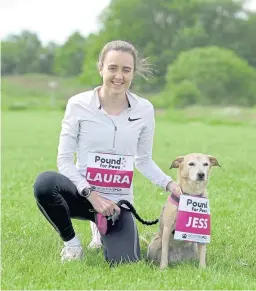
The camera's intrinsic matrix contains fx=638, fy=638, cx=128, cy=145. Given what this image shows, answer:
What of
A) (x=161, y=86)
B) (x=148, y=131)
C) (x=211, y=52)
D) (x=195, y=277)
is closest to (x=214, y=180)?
(x=148, y=131)

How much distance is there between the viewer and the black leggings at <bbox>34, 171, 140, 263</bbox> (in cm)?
558

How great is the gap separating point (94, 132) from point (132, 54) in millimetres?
789

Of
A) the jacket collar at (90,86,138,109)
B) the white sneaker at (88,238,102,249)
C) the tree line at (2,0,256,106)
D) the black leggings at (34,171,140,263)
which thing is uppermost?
the tree line at (2,0,256,106)

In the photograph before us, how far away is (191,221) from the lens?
545 cm

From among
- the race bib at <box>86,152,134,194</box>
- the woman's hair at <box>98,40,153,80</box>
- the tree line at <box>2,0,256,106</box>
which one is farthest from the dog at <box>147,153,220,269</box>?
the tree line at <box>2,0,256,106</box>

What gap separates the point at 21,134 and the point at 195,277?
20.1 meters

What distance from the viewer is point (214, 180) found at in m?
11.1

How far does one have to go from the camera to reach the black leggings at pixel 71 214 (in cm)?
558

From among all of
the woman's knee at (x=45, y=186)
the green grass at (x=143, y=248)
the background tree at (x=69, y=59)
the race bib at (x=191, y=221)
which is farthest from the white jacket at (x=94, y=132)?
the background tree at (x=69, y=59)

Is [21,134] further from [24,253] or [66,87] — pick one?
[66,87]

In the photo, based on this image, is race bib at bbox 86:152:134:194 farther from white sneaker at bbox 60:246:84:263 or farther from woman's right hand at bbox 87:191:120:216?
white sneaker at bbox 60:246:84:263

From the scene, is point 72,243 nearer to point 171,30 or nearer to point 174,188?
point 174,188

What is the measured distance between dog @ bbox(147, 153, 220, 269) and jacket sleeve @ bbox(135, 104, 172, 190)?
322 millimetres

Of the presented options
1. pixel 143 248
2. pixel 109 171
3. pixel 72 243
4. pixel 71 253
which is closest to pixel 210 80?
pixel 143 248
